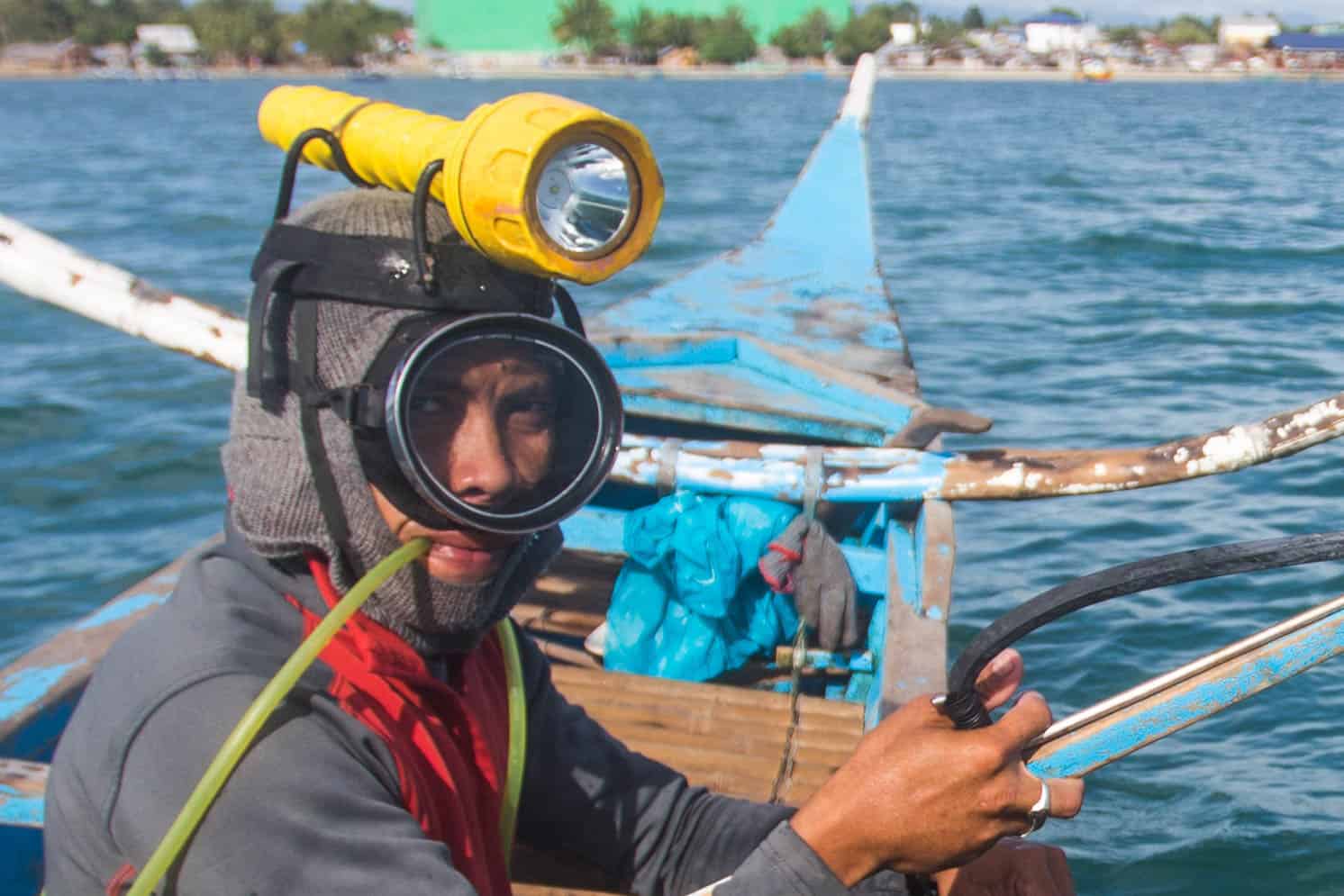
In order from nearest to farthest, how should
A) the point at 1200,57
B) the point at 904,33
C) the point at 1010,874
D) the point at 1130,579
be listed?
the point at 1130,579 < the point at 1010,874 < the point at 1200,57 < the point at 904,33

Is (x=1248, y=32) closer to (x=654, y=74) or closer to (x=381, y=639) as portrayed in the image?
(x=654, y=74)

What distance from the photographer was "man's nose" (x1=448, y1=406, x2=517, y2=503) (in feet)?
4.74

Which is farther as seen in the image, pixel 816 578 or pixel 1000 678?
pixel 816 578

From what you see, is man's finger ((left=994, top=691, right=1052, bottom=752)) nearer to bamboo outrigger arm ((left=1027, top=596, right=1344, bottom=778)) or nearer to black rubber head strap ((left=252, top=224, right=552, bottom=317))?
bamboo outrigger arm ((left=1027, top=596, right=1344, bottom=778))

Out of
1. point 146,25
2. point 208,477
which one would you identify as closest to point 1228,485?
point 208,477

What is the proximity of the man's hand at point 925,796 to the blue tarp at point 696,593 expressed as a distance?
7.64 feet

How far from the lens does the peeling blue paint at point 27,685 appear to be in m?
2.77

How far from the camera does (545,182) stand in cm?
131

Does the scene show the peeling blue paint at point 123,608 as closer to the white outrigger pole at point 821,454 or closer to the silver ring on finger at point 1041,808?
the white outrigger pole at point 821,454

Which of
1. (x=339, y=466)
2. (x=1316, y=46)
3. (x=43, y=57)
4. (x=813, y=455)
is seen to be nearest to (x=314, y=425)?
(x=339, y=466)

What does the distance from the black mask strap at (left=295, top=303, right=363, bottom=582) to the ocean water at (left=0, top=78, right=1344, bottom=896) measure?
2708mm

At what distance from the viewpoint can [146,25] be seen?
98.4 meters

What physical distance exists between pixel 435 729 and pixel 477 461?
0.34 meters

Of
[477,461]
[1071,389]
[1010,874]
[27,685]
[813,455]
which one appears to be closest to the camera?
[477,461]
